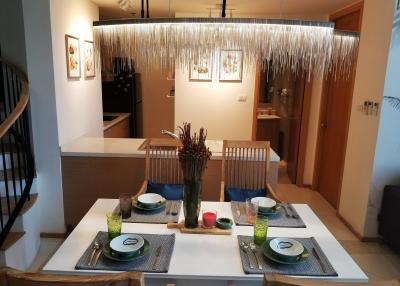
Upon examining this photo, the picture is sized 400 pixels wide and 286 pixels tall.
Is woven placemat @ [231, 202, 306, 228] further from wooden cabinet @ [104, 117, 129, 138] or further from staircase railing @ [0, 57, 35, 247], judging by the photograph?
wooden cabinet @ [104, 117, 129, 138]

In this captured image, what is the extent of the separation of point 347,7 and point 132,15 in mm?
2865

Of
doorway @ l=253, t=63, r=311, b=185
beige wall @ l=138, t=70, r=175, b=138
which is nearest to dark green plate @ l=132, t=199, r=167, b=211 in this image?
doorway @ l=253, t=63, r=311, b=185

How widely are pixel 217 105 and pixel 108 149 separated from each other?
1.98 meters

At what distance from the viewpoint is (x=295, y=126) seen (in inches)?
191

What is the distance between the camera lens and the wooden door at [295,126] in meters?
4.61

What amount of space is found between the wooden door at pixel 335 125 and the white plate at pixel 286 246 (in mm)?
2462

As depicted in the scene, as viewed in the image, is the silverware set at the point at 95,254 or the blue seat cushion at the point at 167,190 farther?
the blue seat cushion at the point at 167,190

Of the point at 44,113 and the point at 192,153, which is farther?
the point at 44,113

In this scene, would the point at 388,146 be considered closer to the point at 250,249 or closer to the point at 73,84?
the point at 250,249

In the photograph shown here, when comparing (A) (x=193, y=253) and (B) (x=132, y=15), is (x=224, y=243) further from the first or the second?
(B) (x=132, y=15)

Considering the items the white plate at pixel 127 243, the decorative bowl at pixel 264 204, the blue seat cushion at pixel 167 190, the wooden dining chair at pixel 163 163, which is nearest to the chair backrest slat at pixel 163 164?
the wooden dining chair at pixel 163 163

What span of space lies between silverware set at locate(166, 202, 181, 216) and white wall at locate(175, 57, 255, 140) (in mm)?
2601

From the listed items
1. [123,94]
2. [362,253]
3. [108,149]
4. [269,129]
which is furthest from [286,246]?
[123,94]

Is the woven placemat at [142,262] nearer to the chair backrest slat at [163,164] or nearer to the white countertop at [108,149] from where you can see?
the chair backrest slat at [163,164]
